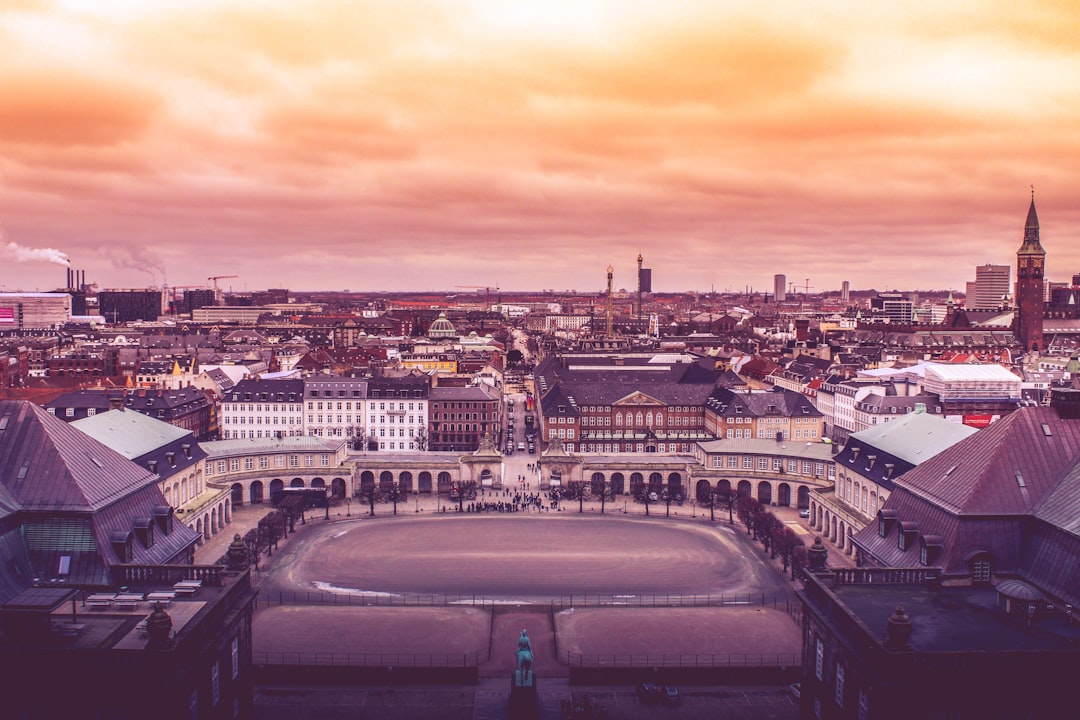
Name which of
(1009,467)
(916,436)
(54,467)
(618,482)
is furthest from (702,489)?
(54,467)

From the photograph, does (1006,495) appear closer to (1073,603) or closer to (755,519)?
(1073,603)

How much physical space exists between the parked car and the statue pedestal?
291 inches

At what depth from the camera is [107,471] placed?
6006 centimetres

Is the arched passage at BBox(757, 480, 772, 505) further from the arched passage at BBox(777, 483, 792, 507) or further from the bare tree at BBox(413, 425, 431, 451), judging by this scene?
the bare tree at BBox(413, 425, 431, 451)

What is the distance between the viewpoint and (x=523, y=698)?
5566 cm

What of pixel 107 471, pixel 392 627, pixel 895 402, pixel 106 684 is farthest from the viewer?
pixel 895 402

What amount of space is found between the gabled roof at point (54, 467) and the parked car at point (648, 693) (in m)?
35.7

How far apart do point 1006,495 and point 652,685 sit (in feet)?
83.2

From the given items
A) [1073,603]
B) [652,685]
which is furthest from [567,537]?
[1073,603]

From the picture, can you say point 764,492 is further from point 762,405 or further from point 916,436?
point 916,436

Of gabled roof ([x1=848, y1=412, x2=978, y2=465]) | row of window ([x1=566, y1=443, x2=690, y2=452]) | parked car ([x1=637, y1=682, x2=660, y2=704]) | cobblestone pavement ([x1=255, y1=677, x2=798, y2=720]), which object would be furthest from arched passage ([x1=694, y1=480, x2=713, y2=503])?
parked car ([x1=637, y1=682, x2=660, y2=704])

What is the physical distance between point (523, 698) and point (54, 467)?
1257 inches

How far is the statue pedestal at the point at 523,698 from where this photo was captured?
182 feet

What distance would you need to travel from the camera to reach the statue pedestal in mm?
55438
